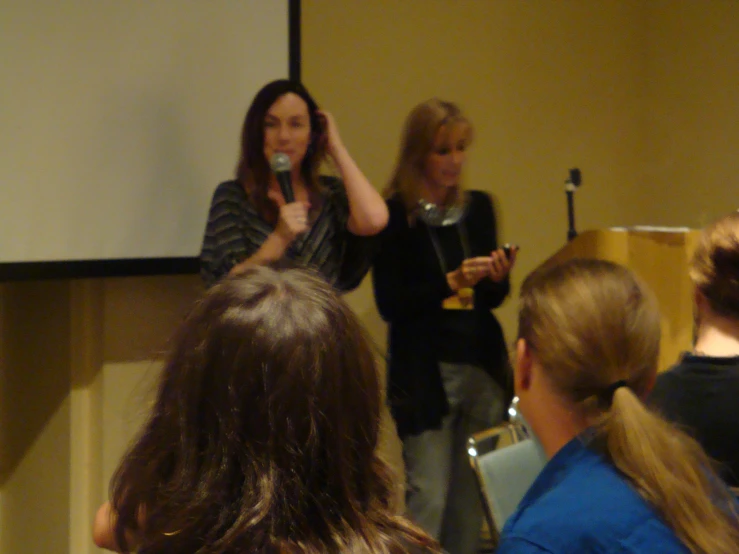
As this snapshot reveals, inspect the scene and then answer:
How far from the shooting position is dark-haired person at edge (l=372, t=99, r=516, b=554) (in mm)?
2268

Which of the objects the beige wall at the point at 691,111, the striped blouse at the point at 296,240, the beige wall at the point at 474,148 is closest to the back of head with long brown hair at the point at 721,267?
the striped blouse at the point at 296,240

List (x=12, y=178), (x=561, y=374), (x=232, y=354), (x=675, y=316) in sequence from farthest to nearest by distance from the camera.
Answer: (x=675, y=316) → (x=12, y=178) → (x=561, y=374) → (x=232, y=354)

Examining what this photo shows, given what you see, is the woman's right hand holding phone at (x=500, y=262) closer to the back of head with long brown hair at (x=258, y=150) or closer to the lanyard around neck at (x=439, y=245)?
the lanyard around neck at (x=439, y=245)

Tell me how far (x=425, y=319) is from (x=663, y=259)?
703 mm

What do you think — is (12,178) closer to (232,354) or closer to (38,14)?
(38,14)

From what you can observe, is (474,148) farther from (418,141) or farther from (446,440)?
(446,440)

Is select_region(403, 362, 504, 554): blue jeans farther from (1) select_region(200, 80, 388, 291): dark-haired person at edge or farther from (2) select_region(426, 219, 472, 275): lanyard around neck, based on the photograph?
(1) select_region(200, 80, 388, 291): dark-haired person at edge

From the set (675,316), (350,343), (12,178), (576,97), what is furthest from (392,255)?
(576,97)

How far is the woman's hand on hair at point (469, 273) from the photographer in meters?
2.19

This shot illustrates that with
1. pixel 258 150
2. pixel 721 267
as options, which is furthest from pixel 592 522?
pixel 258 150

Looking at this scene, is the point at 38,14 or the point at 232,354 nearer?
the point at 232,354

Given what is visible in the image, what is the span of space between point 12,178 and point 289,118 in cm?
73

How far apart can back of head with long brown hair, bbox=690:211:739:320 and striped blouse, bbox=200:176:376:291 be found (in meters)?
0.89

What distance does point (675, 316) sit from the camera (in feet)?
7.49
